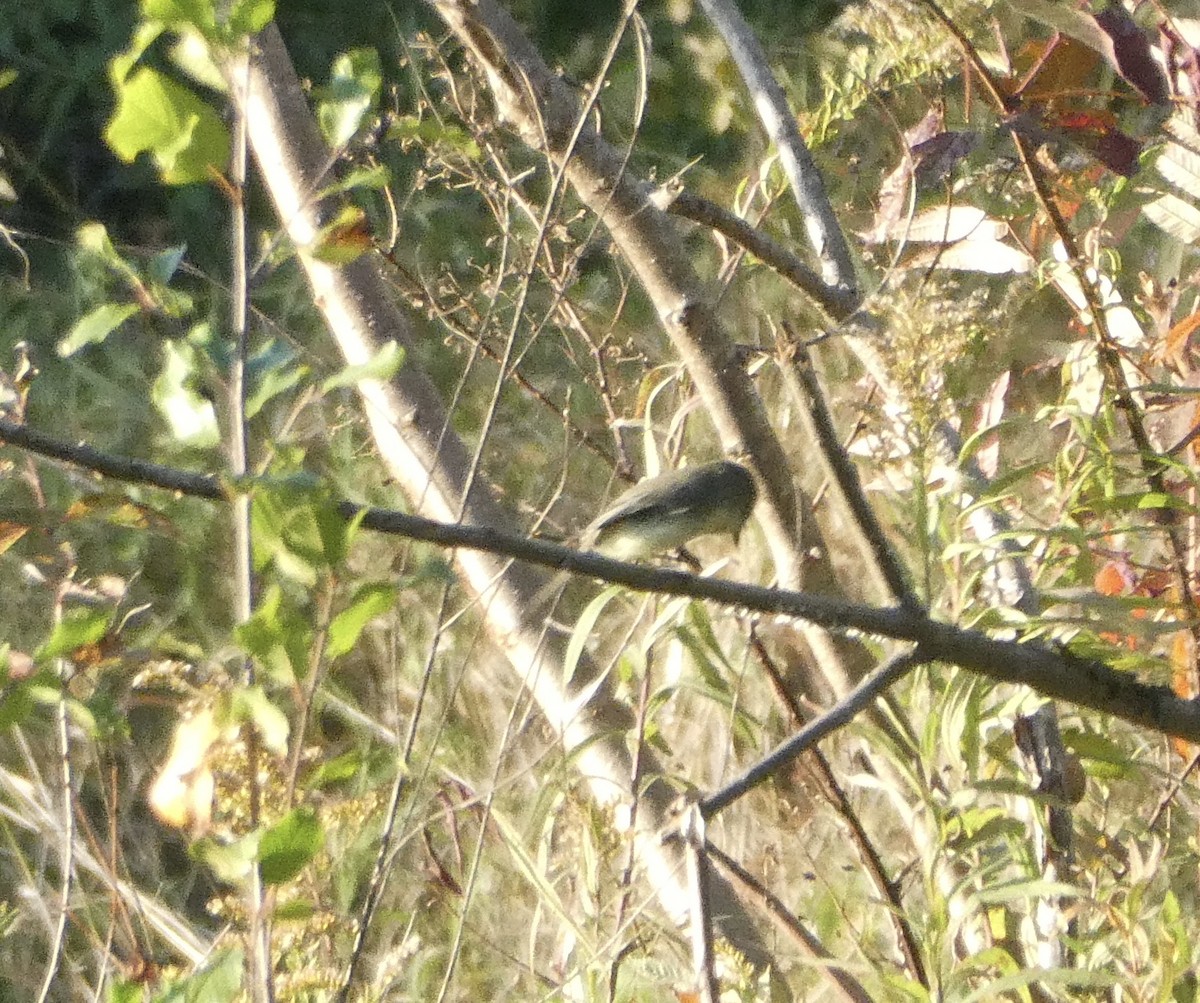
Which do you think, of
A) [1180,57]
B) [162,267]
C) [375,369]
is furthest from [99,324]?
[1180,57]

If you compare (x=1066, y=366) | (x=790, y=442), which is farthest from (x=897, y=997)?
(x=790, y=442)

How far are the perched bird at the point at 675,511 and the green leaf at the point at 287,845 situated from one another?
35.2 inches

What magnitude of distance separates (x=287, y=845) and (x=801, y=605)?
28 cm

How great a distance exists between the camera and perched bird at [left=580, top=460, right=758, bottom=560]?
5.33 feet

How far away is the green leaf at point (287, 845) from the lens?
0.69 meters

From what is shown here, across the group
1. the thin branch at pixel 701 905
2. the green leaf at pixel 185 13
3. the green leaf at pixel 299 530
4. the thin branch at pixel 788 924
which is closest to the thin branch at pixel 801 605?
the green leaf at pixel 299 530

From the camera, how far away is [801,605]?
788 mm

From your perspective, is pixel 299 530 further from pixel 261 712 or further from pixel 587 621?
pixel 587 621

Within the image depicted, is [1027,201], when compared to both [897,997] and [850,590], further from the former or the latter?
[850,590]

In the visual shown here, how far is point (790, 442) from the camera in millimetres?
2746

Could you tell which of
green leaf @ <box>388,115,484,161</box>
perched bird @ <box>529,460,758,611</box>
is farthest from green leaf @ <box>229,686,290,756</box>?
perched bird @ <box>529,460,758,611</box>

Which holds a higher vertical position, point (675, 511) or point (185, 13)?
point (185, 13)

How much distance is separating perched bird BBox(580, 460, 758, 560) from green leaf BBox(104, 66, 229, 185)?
838mm

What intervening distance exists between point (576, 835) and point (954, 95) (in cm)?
214
